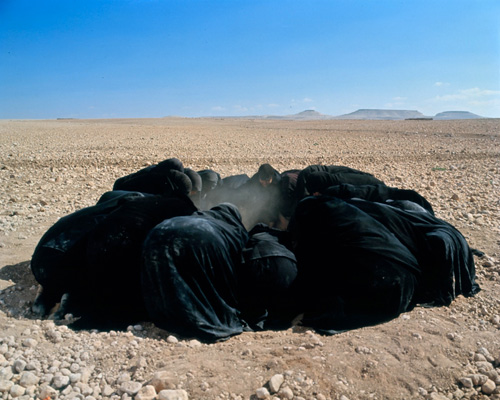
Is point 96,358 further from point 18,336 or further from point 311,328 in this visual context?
point 311,328

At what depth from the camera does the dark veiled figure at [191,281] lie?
285cm

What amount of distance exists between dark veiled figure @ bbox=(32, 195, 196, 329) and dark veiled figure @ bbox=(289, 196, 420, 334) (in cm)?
126

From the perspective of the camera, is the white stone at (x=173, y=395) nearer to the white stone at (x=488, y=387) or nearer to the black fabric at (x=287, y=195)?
the white stone at (x=488, y=387)

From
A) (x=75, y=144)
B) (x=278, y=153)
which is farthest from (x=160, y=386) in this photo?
(x=75, y=144)

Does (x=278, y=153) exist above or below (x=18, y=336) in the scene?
above

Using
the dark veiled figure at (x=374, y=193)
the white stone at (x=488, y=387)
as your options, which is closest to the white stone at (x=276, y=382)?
the white stone at (x=488, y=387)

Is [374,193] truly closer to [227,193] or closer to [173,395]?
[227,193]

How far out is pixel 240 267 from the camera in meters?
3.22

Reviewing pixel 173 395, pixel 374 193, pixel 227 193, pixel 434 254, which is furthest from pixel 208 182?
pixel 173 395

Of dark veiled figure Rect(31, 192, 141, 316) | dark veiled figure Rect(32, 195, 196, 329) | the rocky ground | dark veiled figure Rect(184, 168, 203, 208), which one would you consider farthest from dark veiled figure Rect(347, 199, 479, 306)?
dark veiled figure Rect(31, 192, 141, 316)

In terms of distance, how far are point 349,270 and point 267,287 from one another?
640 mm

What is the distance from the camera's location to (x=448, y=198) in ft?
21.1

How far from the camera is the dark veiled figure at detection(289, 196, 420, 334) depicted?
9.88ft

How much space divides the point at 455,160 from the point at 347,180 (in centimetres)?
716
